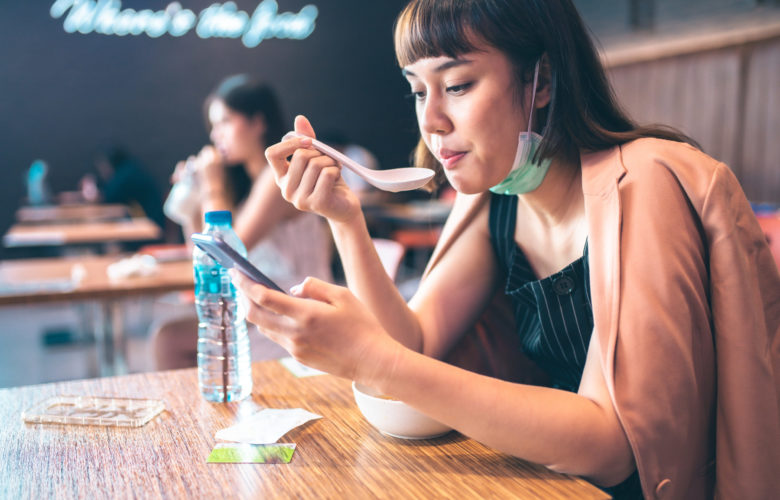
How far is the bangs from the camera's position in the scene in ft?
3.19

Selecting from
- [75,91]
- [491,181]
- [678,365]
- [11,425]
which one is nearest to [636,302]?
[678,365]

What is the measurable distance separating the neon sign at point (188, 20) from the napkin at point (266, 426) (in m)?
7.43

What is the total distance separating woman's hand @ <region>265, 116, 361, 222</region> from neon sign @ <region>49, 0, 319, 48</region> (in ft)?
23.7

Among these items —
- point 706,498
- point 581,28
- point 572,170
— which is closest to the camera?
point 706,498

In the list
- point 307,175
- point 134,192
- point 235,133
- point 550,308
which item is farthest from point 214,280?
point 134,192

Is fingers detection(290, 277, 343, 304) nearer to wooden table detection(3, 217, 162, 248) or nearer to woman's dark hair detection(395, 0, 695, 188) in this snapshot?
woman's dark hair detection(395, 0, 695, 188)

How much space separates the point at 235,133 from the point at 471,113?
174cm

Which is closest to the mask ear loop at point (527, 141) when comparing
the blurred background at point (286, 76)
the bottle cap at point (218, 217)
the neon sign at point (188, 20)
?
the bottle cap at point (218, 217)

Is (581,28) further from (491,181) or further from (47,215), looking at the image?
(47,215)

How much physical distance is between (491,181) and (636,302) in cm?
34

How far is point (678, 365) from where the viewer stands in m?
0.82

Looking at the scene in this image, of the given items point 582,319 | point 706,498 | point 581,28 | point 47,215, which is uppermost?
point 581,28

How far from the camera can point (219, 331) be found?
116 cm

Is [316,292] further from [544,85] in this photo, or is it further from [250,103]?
[250,103]
